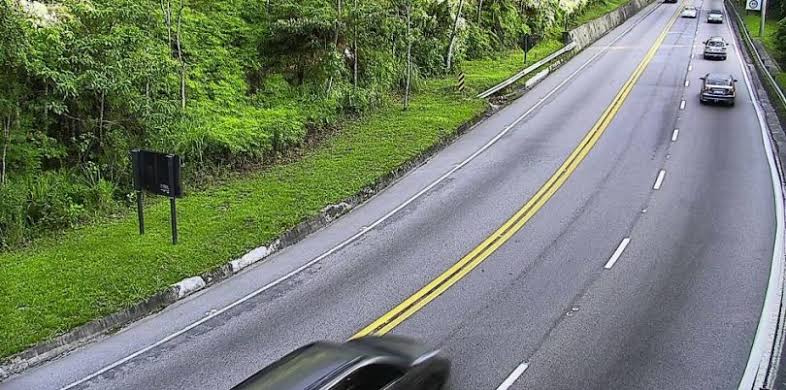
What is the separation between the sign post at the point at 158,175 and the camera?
47.5 feet

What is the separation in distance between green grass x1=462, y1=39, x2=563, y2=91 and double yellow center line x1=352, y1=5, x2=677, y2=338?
7795 millimetres

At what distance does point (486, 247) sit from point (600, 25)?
44.9 m

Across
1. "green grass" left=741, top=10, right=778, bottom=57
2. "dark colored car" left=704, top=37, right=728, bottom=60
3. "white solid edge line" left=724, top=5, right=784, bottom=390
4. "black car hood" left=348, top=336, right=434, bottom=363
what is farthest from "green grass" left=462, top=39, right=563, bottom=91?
"black car hood" left=348, top=336, right=434, bottom=363

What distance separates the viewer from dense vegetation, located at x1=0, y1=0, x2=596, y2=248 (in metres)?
15.9

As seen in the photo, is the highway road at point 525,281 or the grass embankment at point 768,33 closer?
the highway road at point 525,281

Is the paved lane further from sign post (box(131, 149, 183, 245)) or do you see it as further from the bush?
the bush

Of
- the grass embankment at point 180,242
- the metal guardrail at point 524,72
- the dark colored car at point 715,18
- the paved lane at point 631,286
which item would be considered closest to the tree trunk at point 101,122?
the grass embankment at point 180,242

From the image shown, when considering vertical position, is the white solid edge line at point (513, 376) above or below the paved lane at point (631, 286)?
below

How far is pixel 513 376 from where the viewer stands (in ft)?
33.2

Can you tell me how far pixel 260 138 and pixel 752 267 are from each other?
12803mm

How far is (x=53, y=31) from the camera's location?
16.7m

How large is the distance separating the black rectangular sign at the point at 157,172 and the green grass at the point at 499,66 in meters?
19.4

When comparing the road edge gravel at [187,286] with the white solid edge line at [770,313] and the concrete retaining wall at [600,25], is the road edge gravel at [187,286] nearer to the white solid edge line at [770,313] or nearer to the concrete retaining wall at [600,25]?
the white solid edge line at [770,313]

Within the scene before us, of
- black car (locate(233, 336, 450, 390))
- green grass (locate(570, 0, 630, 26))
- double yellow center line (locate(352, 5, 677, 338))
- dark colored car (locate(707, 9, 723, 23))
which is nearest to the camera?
black car (locate(233, 336, 450, 390))
